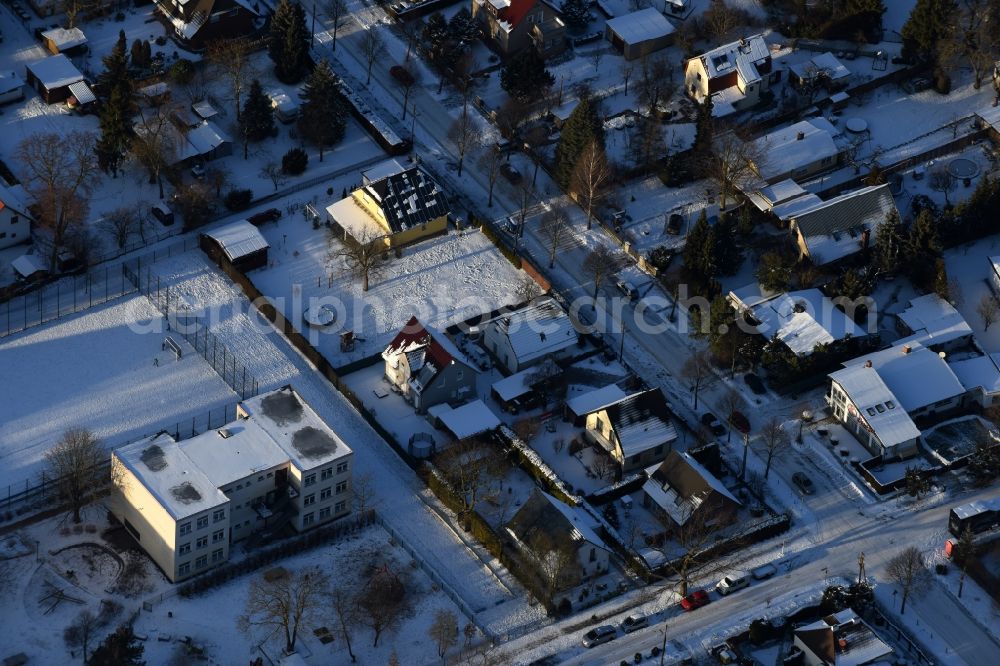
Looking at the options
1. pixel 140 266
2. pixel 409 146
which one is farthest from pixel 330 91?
pixel 140 266

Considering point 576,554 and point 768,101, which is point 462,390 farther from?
point 768,101

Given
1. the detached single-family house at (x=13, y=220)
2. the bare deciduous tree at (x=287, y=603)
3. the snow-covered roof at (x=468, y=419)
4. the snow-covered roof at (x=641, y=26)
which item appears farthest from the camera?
the snow-covered roof at (x=641, y=26)

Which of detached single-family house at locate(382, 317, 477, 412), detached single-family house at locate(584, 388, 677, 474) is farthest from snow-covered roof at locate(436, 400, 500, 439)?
detached single-family house at locate(584, 388, 677, 474)

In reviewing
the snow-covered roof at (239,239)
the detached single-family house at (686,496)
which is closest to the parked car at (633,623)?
→ the detached single-family house at (686,496)

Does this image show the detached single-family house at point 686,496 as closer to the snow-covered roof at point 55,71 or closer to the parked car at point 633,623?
the parked car at point 633,623

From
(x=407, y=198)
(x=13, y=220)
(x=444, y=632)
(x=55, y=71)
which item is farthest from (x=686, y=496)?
(x=55, y=71)

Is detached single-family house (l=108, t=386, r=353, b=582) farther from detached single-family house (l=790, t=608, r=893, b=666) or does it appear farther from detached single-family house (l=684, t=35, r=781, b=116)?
detached single-family house (l=684, t=35, r=781, b=116)
